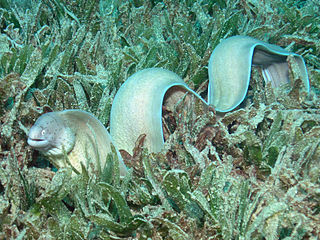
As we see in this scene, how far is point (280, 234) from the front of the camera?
150 cm

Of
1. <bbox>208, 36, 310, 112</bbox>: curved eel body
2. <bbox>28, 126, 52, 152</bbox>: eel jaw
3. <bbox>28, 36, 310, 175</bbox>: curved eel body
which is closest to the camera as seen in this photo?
<bbox>28, 126, 52, 152</bbox>: eel jaw

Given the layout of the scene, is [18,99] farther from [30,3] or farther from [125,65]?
[30,3]

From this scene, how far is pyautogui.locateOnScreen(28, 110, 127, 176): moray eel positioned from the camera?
182cm

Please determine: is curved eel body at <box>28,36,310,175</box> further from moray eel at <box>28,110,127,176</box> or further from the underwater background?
the underwater background

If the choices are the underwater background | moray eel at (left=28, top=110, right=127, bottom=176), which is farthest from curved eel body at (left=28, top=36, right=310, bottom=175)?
the underwater background

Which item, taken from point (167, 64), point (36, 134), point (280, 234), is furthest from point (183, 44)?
point (280, 234)

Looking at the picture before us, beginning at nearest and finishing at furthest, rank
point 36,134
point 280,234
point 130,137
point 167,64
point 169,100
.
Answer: point 280,234 → point 36,134 → point 130,137 → point 169,100 → point 167,64

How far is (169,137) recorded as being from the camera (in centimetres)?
206

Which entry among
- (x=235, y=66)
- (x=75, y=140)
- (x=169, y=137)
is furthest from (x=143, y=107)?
(x=235, y=66)

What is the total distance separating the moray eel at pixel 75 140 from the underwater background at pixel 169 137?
13 cm

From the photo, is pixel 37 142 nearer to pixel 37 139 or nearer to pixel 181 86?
pixel 37 139

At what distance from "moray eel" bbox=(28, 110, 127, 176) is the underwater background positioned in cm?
13

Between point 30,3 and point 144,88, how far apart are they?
2293 millimetres

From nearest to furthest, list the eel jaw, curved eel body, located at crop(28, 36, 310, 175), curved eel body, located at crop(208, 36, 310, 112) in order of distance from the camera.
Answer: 1. the eel jaw
2. curved eel body, located at crop(28, 36, 310, 175)
3. curved eel body, located at crop(208, 36, 310, 112)
